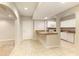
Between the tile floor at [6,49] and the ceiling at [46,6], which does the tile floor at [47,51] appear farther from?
the ceiling at [46,6]

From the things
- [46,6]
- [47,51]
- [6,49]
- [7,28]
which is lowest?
[47,51]

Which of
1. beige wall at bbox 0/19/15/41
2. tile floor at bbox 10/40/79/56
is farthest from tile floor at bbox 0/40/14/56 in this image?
beige wall at bbox 0/19/15/41

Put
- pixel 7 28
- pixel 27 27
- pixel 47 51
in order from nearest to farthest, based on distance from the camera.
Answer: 1. pixel 47 51
2. pixel 7 28
3. pixel 27 27

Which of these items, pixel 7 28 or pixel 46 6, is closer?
pixel 46 6

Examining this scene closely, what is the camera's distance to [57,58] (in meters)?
0.85

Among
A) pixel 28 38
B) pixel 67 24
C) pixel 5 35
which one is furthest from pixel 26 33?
pixel 67 24

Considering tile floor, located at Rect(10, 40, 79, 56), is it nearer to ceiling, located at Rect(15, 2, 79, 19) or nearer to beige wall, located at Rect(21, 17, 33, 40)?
ceiling, located at Rect(15, 2, 79, 19)

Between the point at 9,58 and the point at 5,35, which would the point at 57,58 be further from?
the point at 5,35

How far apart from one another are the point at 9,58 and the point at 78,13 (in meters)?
3.96

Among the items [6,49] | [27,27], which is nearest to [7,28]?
[27,27]

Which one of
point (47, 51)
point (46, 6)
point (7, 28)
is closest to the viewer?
point (46, 6)

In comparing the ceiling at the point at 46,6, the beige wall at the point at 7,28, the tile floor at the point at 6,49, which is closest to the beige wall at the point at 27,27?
the beige wall at the point at 7,28

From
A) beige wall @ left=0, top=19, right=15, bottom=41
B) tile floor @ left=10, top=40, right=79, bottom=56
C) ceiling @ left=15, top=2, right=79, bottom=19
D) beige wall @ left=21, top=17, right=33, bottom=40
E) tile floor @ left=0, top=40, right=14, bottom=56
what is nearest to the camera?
ceiling @ left=15, top=2, right=79, bottom=19

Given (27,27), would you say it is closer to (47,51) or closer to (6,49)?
(6,49)
